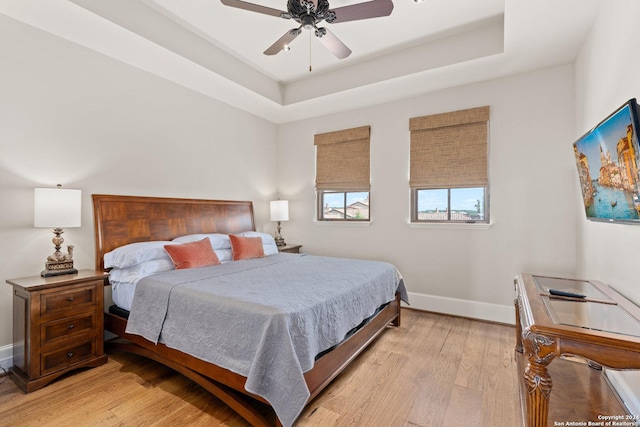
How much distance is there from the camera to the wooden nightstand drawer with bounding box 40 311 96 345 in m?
2.14

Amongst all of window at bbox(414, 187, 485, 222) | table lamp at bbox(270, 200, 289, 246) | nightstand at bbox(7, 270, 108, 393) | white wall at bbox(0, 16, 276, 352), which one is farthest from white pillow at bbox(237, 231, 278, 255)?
window at bbox(414, 187, 485, 222)

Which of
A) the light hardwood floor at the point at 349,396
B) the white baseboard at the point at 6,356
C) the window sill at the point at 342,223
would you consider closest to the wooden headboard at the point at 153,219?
the white baseboard at the point at 6,356

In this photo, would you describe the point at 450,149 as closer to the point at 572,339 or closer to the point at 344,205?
the point at 344,205

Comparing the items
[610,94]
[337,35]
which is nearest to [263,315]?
[610,94]

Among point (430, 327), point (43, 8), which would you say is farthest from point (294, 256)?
point (43, 8)

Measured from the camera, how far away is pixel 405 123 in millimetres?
3943

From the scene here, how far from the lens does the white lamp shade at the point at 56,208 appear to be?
7.55ft

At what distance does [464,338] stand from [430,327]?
1.23ft

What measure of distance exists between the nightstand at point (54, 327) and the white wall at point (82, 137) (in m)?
0.39

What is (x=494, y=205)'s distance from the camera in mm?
3418

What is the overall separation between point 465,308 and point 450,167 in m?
1.71

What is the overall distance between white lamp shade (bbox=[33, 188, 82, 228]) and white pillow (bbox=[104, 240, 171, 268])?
43cm

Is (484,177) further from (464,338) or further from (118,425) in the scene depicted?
(118,425)

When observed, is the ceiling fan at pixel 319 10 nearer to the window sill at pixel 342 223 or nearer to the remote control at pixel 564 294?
the remote control at pixel 564 294
